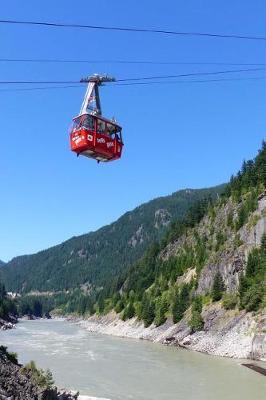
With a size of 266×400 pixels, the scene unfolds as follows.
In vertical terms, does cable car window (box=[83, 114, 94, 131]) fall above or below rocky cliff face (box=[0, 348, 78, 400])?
above

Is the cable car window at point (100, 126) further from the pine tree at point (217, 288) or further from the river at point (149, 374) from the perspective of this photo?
the pine tree at point (217, 288)

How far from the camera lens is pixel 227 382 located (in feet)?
163

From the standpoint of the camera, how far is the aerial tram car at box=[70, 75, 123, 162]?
29.1 m

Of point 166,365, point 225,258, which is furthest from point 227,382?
point 225,258

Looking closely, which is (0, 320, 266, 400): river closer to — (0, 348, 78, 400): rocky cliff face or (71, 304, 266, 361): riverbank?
(71, 304, 266, 361): riverbank

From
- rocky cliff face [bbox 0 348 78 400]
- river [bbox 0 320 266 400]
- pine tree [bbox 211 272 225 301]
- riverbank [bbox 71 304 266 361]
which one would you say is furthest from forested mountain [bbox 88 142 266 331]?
rocky cliff face [bbox 0 348 78 400]

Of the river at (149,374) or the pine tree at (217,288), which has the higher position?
the pine tree at (217,288)

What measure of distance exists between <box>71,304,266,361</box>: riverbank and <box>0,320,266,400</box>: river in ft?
9.89

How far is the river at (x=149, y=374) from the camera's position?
44.7 m

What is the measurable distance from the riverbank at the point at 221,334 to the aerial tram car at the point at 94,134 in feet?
144

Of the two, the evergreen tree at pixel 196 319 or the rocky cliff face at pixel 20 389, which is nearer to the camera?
the rocky cliff face at pixel 20 389

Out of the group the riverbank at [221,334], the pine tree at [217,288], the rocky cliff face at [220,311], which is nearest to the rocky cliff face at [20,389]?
the riverbank at [221,334]

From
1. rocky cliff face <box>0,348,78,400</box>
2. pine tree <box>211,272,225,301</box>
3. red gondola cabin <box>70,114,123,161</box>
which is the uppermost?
red gondola cabin <box>70,114,123,161</box>

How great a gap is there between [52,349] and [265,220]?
1849 inches
